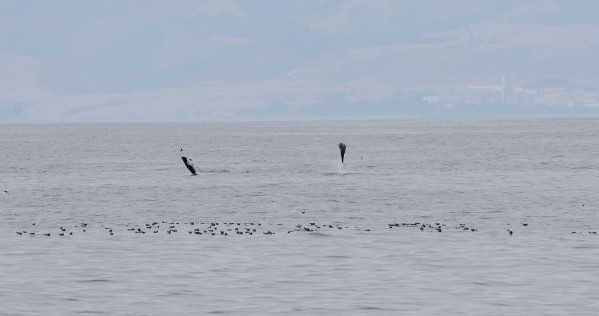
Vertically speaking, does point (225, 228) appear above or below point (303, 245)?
above

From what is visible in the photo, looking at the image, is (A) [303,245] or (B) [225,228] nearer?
(A) [303,245]

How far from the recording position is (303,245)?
42.5 m

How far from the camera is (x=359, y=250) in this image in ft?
134

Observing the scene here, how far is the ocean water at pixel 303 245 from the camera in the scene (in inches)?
1248

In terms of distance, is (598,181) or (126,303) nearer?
(126,303)

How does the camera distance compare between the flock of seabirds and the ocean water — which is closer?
the ocean water

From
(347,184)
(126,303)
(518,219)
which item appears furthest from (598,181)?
(126,303)

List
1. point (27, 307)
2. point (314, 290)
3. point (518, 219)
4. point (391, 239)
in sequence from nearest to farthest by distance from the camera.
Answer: point (27, 307) → point (314, 290) → point (391, 239) → point (518, 219)

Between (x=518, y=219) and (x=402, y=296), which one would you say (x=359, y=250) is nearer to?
(x=402, y=296)

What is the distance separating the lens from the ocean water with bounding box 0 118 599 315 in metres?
31.7

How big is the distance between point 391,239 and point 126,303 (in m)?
14.7

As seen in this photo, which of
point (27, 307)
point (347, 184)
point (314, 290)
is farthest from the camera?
point (347, 184)

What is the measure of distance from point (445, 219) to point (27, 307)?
2435cm

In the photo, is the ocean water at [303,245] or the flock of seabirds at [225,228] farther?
the flock of seabirds at [225,228]
